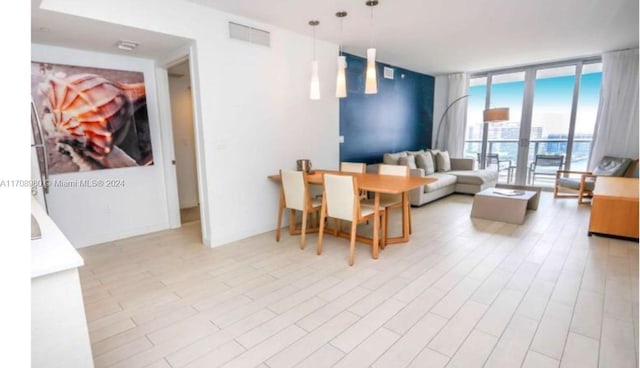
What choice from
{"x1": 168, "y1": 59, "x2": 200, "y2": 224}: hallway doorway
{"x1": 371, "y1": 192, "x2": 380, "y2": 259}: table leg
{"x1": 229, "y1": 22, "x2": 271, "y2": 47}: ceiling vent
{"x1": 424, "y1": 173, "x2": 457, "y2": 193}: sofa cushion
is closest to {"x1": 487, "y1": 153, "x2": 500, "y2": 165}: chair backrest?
{"x1": 424, "y1": 173, "x2": 457, "y2": 193}: sofa cushion

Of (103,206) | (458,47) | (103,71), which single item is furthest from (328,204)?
(458,47)

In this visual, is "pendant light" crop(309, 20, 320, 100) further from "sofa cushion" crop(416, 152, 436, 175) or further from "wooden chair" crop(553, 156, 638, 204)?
"wooden chair" crop(553, 156, 638, 204)

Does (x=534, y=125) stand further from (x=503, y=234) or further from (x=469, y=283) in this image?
(x=469, y=283)

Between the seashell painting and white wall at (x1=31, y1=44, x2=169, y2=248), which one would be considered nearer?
the seashell painting

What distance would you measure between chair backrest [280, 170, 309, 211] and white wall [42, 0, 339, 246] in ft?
1.62

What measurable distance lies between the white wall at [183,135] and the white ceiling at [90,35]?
149 centimetres

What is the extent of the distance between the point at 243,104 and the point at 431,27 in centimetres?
252

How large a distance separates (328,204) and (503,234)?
226 cm

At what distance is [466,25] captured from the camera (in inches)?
153

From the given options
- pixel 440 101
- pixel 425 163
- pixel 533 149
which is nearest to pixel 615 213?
pixel 425 163

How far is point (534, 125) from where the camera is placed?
6461mm

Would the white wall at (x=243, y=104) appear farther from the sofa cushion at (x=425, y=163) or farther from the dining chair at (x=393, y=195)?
the sofa cushion at (x=425, y=163)

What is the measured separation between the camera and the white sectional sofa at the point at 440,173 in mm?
5293

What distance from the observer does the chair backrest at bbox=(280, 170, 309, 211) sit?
3.41 meters
